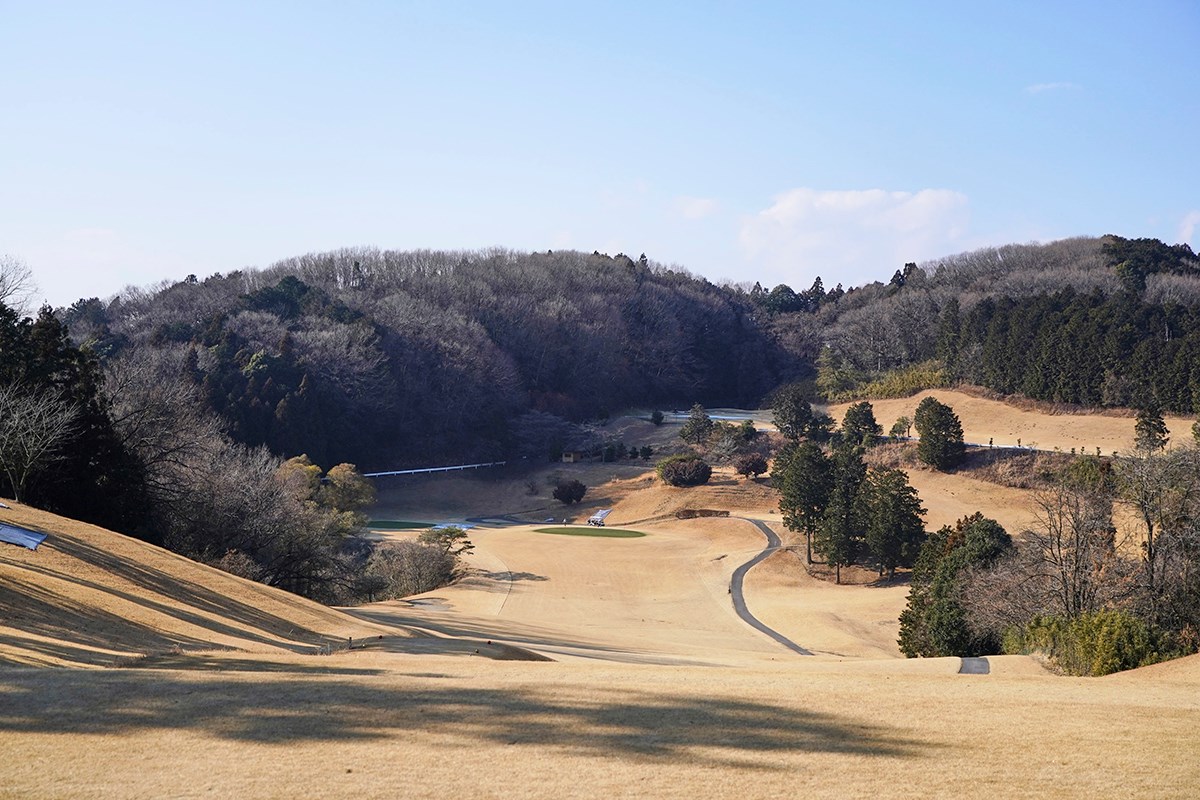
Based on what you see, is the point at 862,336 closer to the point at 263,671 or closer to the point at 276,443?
the point at 276,443

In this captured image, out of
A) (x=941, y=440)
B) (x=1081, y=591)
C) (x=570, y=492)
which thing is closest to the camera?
(x=1081, y=591)

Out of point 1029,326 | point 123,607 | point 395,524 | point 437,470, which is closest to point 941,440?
point 1029,326

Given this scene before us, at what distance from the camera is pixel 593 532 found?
5475cm

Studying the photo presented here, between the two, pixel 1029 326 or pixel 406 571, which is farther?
pixel 1029 326

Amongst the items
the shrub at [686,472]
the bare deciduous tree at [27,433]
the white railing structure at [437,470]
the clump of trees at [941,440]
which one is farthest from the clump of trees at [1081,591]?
the white railing structure at [437,470]

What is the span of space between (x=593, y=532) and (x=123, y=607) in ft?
119

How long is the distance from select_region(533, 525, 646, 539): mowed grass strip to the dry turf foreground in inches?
1110

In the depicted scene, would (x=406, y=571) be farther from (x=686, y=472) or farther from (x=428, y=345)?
(x=428, y=345)

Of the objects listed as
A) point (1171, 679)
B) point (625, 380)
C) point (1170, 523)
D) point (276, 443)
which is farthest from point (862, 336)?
point (1171, 679)

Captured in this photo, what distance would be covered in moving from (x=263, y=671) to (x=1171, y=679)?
13888 mm

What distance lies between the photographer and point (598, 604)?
3881cm

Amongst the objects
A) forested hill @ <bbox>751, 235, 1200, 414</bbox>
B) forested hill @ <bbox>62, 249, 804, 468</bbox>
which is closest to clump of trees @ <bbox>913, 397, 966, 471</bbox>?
forested hill @ <bbox>751, 235, 1200, 414</bbox>

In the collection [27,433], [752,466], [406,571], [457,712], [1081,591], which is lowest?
[406,571]

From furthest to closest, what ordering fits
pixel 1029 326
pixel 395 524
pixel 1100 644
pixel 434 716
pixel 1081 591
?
pixel 1029 326
pixel 395 524
pixel 1081 591
pixel 1100 644
pixel 434 716
